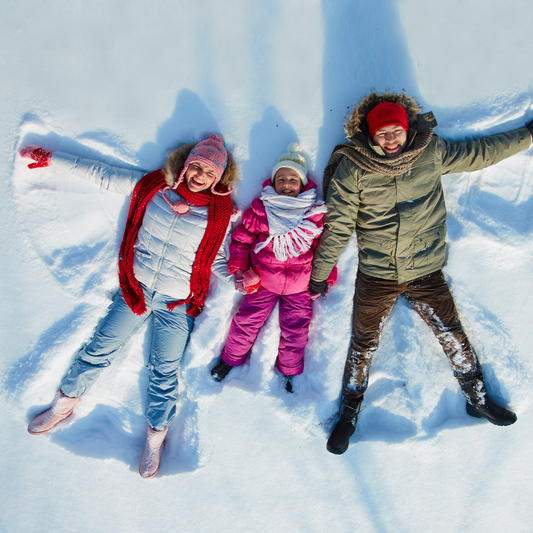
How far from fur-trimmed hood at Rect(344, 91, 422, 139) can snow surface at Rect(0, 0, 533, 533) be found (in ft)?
0.74

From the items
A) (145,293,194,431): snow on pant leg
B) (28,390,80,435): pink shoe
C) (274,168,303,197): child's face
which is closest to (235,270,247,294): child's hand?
(145,293,194,431): snow on pant leg

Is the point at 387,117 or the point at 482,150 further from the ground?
the point at 387,117

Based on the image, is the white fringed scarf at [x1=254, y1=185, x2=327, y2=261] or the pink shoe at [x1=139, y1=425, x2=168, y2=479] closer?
the white fringed scarf at [x1=254, y1=185, x2=327, y2=261]

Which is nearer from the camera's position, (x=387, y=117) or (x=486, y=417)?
(x=387, y=117)

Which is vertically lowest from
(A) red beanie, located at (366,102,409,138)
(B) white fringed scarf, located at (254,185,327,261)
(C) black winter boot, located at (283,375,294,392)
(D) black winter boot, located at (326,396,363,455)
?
(D) black winter boot, located at (326,396,363,455)

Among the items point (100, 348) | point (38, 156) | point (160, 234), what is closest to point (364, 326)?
point (160, 234)

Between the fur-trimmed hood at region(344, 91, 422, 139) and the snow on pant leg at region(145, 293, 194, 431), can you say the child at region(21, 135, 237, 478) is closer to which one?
the snow on pant leg at region(145, 293, 194, 431)

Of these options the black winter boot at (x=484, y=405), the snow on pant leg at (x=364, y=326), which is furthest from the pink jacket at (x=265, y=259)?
the black winter boot at (x=484, y=405)

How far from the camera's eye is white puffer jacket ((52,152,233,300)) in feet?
6.11

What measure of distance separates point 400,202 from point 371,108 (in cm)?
54

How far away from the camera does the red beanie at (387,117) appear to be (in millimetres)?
1623

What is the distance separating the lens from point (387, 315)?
194 centimetres

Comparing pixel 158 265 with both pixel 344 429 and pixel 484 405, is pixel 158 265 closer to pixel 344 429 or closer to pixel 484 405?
pixel 344 429

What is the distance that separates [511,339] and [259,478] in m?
1.75
